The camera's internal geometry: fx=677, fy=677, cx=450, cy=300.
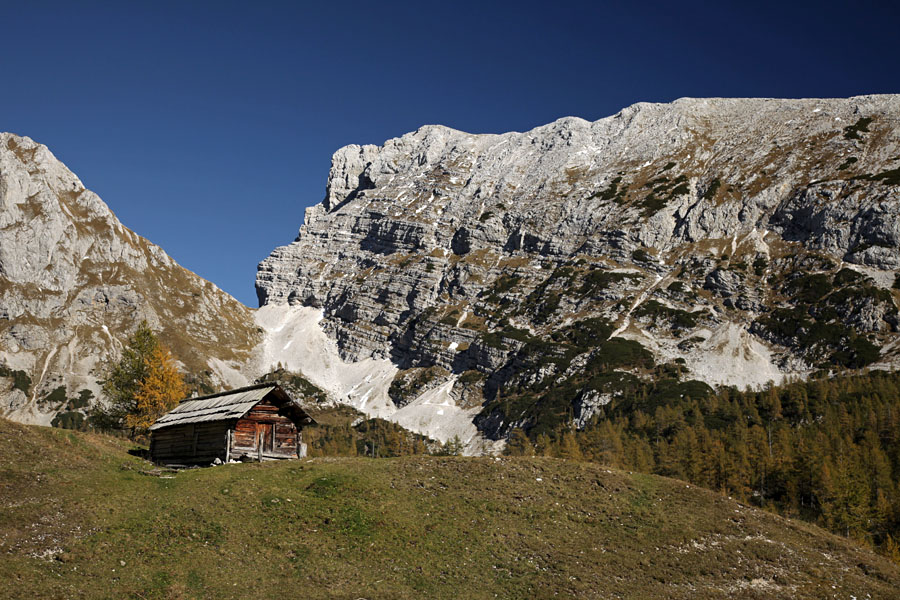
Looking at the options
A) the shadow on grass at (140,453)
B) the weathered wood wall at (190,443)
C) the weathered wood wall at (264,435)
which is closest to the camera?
the weathered wood wall at (190,443)

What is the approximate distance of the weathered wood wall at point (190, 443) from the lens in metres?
50.3

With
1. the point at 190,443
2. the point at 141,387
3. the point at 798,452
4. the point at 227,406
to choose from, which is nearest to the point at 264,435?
the point at 227,406

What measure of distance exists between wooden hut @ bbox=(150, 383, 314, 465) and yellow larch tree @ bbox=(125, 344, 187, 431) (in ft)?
47.2

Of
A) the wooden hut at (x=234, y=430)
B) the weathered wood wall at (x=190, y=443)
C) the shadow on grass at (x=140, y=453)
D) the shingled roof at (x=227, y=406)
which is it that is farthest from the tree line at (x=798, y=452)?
the shadow on grass at (x=140, y=453)

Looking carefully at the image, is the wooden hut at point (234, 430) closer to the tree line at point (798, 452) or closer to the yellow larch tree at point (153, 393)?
the yellow larch tree at point (153, 393)

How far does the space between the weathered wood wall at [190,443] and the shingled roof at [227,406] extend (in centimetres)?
60

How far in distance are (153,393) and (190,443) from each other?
1874cm

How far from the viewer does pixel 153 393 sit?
68.1m

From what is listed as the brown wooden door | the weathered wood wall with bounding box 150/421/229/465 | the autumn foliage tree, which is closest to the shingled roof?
the weathered wood wall with bounding box 150/421/229/465

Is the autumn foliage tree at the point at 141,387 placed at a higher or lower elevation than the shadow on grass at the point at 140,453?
higher

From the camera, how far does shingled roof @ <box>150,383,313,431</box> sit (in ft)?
163

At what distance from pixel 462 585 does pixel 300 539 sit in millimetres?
8426

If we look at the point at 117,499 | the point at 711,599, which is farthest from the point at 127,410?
the point at 711,599

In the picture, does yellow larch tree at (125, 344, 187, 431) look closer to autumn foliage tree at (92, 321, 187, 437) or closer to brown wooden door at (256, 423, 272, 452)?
autumn foliage tree at (92, 321, 187, 437)
